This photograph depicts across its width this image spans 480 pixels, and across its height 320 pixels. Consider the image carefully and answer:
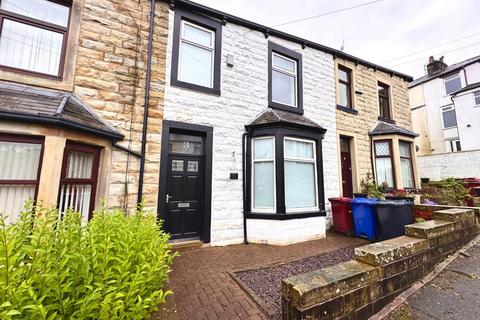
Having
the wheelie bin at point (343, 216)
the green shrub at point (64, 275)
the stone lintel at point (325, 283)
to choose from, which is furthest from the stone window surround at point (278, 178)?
the green shrub at point (64, 275)

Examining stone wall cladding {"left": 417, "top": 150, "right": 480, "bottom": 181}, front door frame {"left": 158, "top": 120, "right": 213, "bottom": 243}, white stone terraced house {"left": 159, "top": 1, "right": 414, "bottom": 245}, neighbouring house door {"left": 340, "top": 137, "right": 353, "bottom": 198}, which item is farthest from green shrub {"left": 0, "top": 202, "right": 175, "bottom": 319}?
stone wall cladding {"left": 417, "top": 150, "right": 480, "bottom": 181}

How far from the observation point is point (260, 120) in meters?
6.14

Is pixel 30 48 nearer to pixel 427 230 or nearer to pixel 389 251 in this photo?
pixel 389 251

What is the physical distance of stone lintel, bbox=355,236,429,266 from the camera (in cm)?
234

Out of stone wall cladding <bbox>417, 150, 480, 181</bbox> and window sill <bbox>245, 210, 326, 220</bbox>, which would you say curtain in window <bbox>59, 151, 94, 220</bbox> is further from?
stone wall cladding <bbox>417, 150, 480, 181</bbox>

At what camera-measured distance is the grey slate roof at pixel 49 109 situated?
3.34 m

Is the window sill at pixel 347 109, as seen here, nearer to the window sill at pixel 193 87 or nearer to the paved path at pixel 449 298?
the window sill at pixel 193 87

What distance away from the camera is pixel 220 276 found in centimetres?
354

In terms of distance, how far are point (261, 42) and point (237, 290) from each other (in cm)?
688

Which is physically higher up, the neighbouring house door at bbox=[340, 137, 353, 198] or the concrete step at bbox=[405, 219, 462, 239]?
the neighbouring house door at bbox=[340, 137, 353, 198]

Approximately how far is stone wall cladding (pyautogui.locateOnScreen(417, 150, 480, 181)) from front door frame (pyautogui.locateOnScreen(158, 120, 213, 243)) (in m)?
17.2

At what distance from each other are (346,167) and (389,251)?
6282 mm

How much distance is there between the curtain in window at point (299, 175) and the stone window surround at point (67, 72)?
5.34 m

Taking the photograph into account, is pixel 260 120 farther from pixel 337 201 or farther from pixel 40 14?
pixel 40 14
